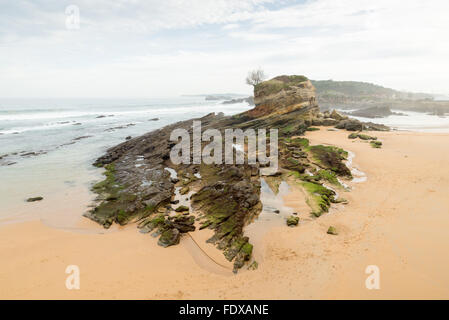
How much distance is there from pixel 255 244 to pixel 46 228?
32.6 ft

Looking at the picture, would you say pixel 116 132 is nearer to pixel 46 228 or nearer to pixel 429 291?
pixel 46 228

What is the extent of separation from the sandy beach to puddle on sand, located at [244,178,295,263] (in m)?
0.34

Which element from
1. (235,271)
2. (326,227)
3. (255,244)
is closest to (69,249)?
(235,271)

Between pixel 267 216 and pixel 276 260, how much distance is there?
10.3 feet

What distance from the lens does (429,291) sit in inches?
262

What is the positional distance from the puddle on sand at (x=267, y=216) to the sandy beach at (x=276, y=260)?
34 cm

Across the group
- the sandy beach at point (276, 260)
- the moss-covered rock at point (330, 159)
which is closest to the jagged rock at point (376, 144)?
the moss-covered rock at point (330, 159)

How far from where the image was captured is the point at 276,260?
8352 mm

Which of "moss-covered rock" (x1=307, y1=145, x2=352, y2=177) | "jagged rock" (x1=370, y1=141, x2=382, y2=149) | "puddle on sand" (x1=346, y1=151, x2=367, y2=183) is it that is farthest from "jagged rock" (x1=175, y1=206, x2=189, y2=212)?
"jagged rock" (x1=370, y1=141, x2=382, y2=149)

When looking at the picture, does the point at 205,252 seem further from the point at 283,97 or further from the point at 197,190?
the point at 283,97

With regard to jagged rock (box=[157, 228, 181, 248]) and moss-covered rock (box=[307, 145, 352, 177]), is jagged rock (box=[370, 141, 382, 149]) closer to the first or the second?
moss-covered rock (box=[307, 145, 352, 177])

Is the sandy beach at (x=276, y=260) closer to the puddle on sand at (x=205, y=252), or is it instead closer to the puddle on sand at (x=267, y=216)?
the puddle on sand at (x=205, y=252)

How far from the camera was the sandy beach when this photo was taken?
7000 millimetres
